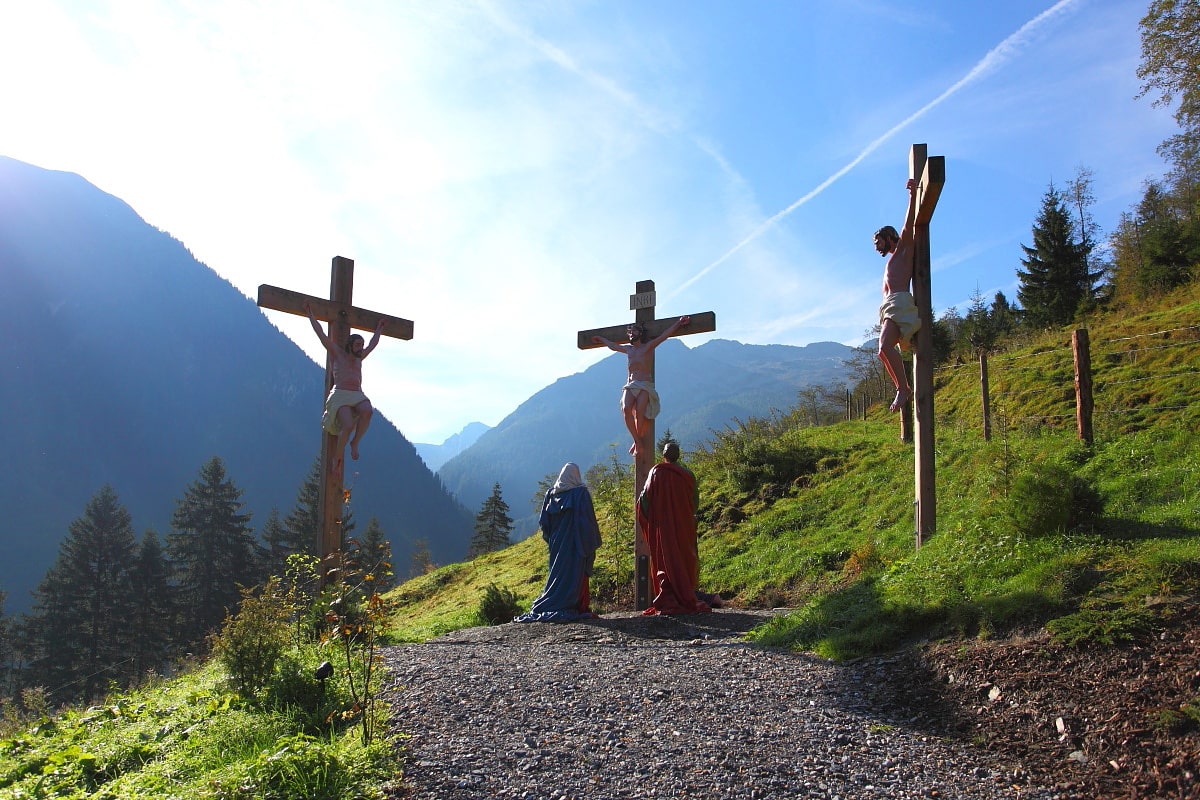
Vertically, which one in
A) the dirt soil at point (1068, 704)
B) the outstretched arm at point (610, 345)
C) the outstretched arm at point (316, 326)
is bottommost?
the dirt soil at point (1068, 704)

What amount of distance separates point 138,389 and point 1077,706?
556ft

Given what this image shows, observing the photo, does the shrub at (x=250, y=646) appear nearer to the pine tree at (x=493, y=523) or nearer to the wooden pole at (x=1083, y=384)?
the wooden pole at (x=1083, y=384)

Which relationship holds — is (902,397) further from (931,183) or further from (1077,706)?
(1077,706)

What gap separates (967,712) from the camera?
163 inches

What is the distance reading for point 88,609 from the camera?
100.0 ft

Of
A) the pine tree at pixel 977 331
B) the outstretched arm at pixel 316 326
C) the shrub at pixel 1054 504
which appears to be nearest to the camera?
the shrub at pixel 1054 504

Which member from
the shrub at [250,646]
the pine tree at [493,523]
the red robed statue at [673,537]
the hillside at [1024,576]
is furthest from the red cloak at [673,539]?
the pine tree at [493,523]

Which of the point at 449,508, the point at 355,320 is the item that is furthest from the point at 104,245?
the point at 355,320

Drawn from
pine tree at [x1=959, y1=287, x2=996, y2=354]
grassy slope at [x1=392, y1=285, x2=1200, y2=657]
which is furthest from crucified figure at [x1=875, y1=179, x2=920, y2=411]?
pine tree at [x1=959, y1=287, x2=996, y2=354]

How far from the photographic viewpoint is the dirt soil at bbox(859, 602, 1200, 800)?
3.23 m

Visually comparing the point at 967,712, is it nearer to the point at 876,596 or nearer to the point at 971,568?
the point at 971,568

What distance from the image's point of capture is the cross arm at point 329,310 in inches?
358

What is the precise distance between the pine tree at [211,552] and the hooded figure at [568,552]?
28.4 metres

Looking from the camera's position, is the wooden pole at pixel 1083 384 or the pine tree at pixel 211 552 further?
the pine tree at pixel 211 552
